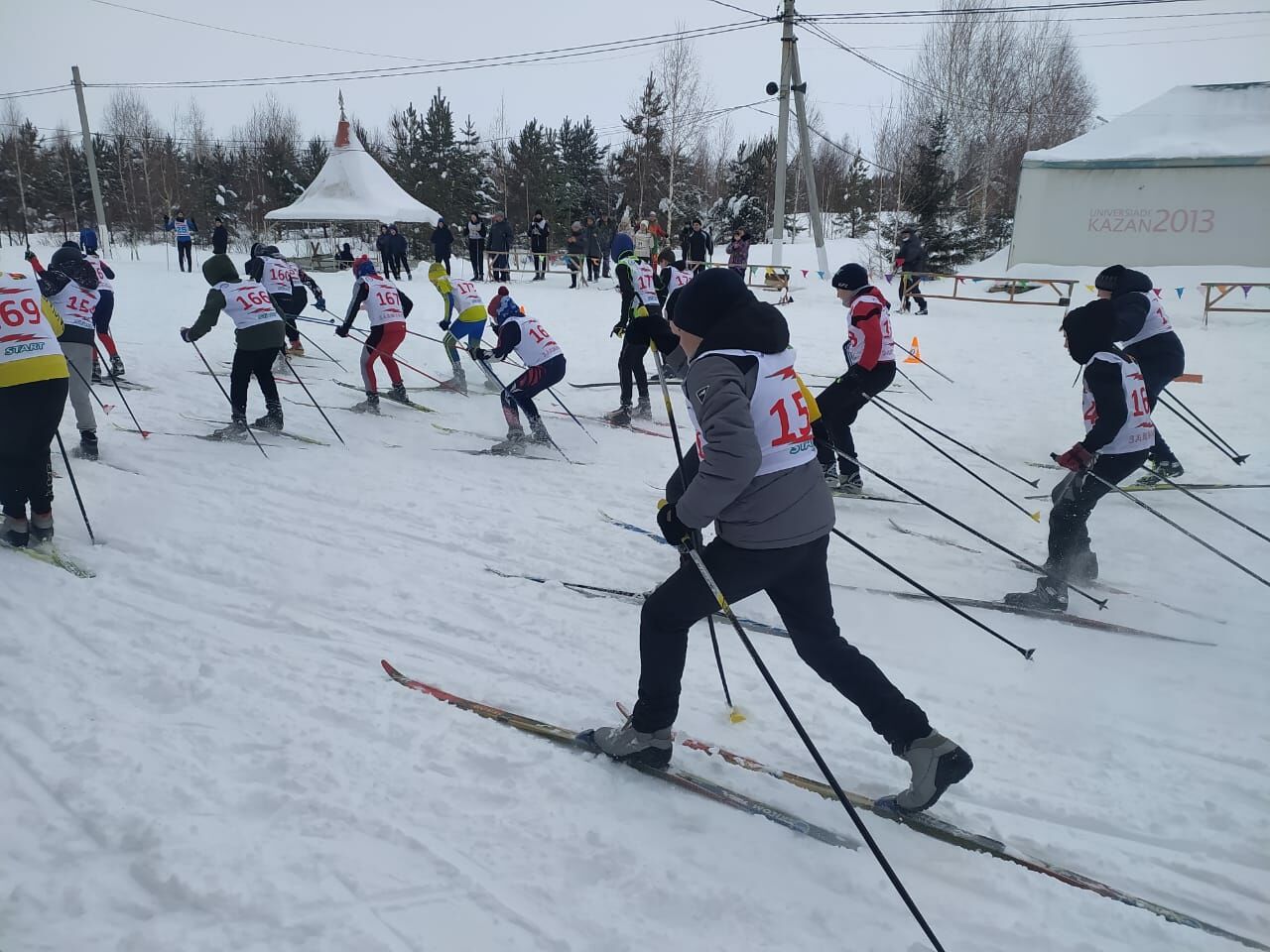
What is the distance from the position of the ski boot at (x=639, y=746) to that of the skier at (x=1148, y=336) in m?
4.17

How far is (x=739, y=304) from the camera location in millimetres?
2336

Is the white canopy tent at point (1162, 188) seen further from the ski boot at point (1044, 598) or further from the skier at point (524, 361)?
the ski boot at point (1044, 598)

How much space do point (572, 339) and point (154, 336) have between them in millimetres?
6011

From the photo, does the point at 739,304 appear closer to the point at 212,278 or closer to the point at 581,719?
the point at 581,719

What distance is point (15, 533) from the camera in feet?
14.0

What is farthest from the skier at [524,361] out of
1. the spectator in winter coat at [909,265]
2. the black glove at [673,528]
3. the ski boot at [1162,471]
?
the spectator in winter coat at [909,265]

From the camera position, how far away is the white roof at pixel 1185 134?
50.6 feet

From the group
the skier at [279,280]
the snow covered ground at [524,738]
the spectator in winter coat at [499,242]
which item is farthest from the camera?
the spectator in winter coat at [499,242]

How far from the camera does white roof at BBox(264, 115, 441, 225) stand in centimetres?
2016

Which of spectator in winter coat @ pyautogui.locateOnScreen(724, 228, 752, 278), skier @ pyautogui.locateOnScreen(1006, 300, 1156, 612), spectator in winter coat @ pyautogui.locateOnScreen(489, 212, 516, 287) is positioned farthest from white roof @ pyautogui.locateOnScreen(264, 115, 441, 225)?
skier @ pyautogui.locateOnScreen(1006, 300, 1156, 612)

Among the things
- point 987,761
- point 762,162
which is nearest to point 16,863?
point 987,761

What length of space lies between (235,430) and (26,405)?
2.63 metres

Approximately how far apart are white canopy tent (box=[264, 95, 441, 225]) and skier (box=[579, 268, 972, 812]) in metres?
19.4

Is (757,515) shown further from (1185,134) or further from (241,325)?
(1185,134)
